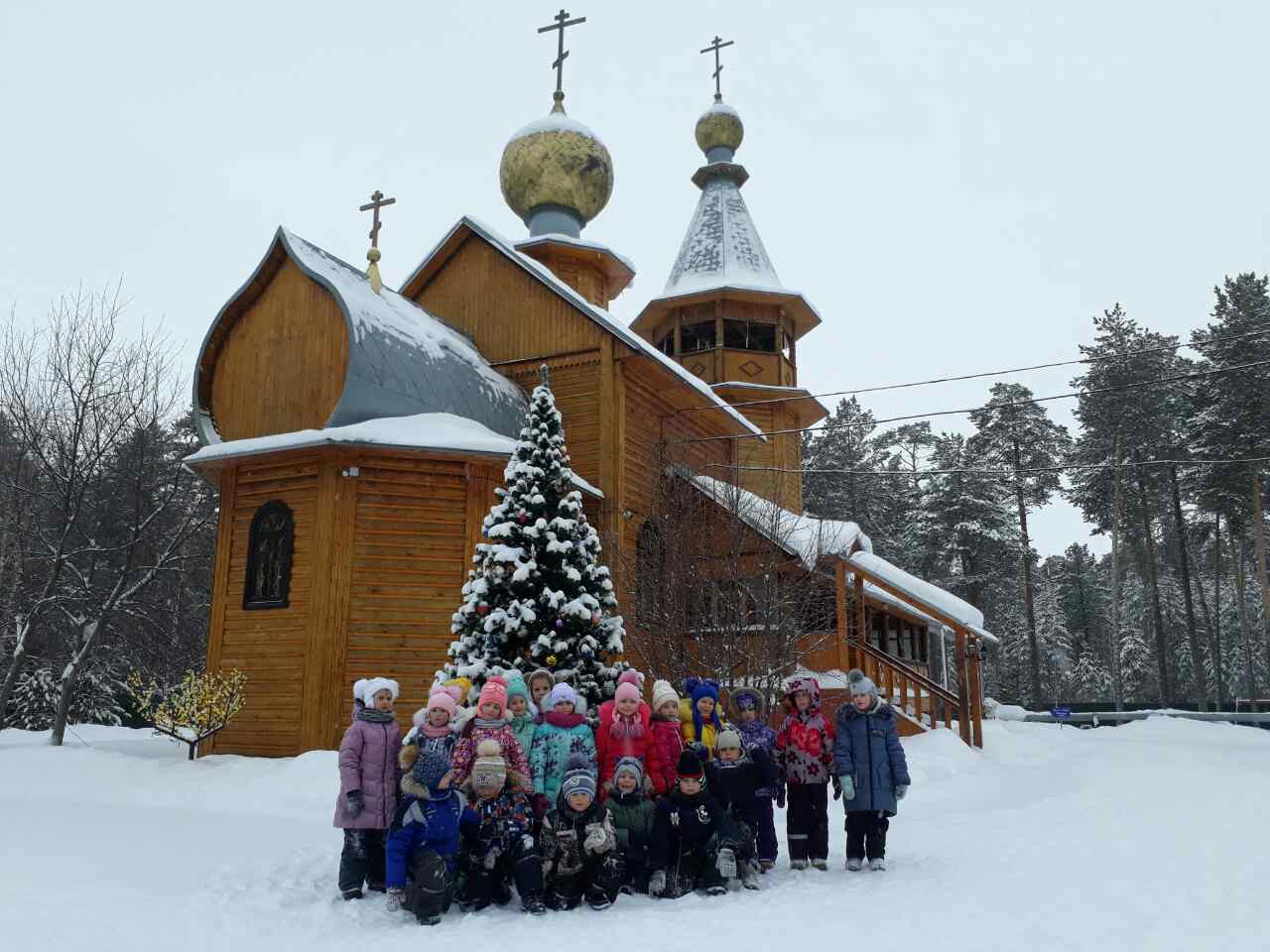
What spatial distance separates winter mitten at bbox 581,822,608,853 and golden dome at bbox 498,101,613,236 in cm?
1600

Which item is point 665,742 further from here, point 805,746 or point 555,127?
point 555,127

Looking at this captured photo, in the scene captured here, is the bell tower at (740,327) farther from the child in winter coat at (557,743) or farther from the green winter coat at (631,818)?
the green winter coat at (631,818)

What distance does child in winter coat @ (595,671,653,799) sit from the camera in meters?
7.00

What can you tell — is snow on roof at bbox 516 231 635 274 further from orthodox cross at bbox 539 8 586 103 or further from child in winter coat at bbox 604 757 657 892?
child in winter coat at bbox 604 757 657 892

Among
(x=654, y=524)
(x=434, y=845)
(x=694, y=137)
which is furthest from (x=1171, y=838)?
(x=694, y=137)

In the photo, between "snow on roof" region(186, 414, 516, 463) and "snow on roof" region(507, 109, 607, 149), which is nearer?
"snow on roof" region(186, 414, 516, 463)

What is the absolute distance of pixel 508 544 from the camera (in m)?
10.4

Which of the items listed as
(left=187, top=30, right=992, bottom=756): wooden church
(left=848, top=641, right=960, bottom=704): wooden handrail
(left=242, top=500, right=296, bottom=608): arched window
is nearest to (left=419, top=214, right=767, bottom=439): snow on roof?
(left=187, top=30, right=992, bottom=756): wooden church

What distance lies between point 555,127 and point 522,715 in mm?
16180

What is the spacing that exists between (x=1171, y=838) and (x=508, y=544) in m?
6.62

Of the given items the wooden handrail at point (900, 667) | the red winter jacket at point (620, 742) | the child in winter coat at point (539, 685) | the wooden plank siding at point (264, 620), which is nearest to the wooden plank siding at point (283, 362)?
the wooden plank siding at point (264, 620)

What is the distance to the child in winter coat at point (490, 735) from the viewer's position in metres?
6.48

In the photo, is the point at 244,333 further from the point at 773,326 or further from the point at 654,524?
the point at 773,326

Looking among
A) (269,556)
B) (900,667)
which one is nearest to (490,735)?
(269,556)
